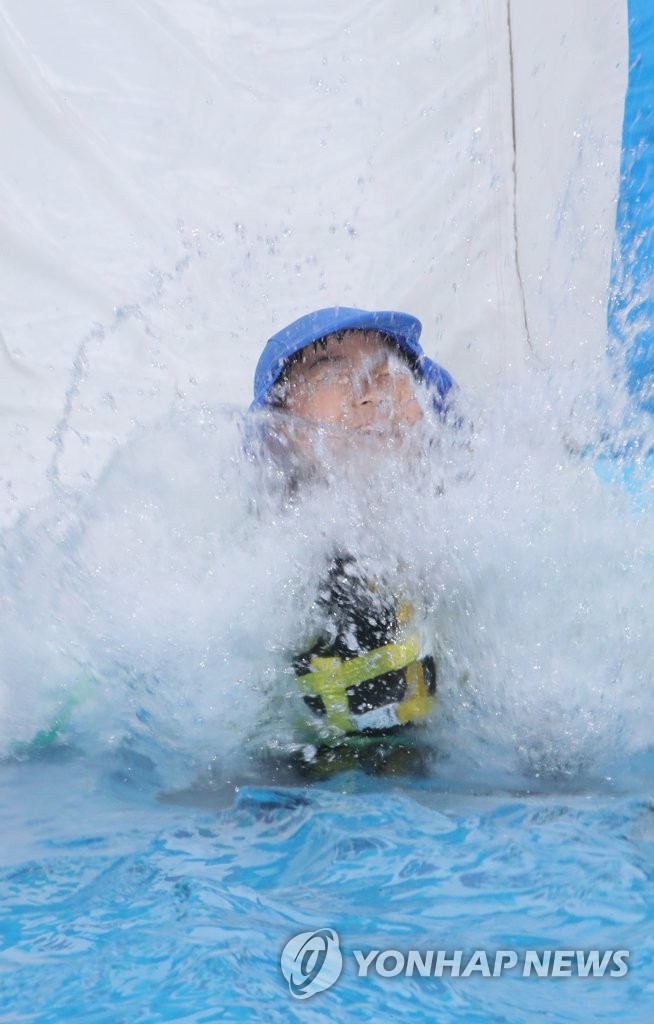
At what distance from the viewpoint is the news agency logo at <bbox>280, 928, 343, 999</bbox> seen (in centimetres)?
85

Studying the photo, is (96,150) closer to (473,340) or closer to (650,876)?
(473,340)

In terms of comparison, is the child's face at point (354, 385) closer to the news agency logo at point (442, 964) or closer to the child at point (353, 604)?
the child at point (353, 604)

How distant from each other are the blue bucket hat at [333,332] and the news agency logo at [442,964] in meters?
0.92

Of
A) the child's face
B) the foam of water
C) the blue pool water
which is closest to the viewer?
the blue pool water

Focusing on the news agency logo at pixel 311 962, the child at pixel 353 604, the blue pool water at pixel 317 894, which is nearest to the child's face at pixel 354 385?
the child at pixel 353 604

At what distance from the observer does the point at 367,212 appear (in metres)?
2.63

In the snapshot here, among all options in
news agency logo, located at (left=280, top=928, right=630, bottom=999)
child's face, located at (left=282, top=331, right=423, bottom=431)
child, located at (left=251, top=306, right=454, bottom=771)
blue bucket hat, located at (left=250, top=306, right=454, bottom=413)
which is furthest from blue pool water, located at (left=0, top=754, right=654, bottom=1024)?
blue bucket hat, located at (left=250, top=306, right=454, bottom=413)

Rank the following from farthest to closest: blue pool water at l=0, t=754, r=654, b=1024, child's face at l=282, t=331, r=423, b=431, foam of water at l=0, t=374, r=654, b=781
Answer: child's face at l=282, t=331, r=423, b=431, foam of water at l=0, t=374, r=654, b=781, blue pool water at l=0, t=754, r=654, b=1024

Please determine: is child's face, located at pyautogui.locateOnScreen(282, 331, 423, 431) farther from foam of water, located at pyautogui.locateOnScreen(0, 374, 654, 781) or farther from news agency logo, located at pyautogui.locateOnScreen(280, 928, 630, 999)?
news agency logo, located at pyautogui.locateOnScreen(280, 928, 630, 999)

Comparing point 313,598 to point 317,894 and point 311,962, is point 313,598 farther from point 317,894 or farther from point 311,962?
point 311,962

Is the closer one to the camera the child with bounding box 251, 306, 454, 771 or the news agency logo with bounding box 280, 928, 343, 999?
the news agency logo with bounding box 280, 928, 343, 999

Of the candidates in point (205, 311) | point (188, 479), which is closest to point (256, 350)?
point (205, 311)

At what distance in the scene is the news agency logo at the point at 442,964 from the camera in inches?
33.8

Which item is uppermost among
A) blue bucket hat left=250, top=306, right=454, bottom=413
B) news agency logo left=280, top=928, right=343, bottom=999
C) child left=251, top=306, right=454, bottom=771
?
blue bucket hat left=250, top=306, right=454, bottom=413
